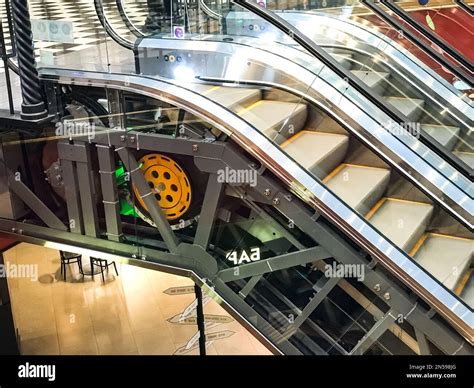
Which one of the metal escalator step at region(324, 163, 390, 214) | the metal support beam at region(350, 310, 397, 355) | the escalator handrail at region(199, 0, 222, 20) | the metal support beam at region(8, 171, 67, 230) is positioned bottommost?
the metal support beam at region(350, 310, 397, 355)

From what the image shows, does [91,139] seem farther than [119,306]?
No

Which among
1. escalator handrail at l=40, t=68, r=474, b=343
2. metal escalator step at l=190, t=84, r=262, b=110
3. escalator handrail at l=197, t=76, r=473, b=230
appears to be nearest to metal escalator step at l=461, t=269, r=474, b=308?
escalator handrail at l=40, t=68, r=474, b=343

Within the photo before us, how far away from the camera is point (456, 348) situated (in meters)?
3.39

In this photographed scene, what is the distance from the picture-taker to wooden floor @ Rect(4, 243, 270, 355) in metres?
5.94

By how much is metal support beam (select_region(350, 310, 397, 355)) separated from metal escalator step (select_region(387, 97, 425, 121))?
4.65 ft

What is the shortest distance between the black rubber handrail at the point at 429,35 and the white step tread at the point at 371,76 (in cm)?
108

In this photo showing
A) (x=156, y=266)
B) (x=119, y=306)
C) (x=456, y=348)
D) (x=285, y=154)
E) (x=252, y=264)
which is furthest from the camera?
(x=119, y=306)

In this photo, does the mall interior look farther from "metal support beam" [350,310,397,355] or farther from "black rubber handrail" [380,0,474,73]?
"black rubber handrail" [380,0,474,73]

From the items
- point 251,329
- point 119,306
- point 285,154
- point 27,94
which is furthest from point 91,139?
point 119,306

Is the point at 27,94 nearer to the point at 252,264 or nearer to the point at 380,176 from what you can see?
the point at 252,264

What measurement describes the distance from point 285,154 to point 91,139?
1377mm

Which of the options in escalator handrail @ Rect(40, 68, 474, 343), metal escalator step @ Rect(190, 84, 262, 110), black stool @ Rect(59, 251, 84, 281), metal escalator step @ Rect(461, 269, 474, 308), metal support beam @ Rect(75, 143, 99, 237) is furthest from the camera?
black stool @ Rect(59, 251, 84, 281)

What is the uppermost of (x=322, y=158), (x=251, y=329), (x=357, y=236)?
(x=322, y=158)

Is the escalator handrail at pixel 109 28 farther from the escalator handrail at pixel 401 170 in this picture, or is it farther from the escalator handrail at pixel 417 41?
the escalator handrail at pixel 417 41
